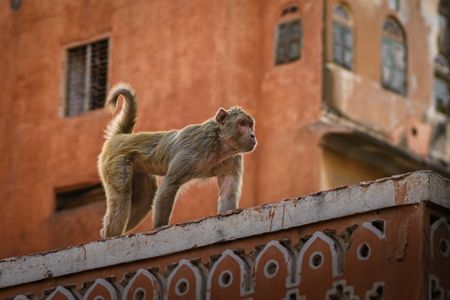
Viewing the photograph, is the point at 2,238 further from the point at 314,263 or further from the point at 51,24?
the point at 314,263

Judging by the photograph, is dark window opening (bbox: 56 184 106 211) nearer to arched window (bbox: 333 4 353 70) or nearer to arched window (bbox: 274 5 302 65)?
arched window (bbox: 274 5 302 65)

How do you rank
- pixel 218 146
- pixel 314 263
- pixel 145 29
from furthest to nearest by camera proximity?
pixel 145 29 → pixel 218 146 → pixel 314 263

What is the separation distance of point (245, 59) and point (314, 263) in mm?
11986

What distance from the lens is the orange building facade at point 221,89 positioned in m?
18.9

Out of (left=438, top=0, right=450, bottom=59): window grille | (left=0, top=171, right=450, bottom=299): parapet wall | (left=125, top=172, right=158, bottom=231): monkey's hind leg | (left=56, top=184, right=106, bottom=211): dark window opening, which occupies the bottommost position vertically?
(left=0, top=171, right=450, bottom=299): parapet wall

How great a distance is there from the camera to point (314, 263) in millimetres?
7559

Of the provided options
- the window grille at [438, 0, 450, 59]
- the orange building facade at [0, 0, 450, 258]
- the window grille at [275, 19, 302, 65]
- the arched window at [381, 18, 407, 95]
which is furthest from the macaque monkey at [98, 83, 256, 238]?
the window grille at [438, 0, 450, 59]

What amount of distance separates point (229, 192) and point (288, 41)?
31.4ft

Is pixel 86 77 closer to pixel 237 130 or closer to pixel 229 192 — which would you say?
pixel 229 192

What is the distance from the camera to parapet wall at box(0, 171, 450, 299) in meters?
7.18

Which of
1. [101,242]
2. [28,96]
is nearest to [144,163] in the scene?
[101,242]

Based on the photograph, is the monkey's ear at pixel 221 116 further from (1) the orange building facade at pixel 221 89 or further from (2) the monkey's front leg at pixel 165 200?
(1) the orange building facade at pixel 221 89

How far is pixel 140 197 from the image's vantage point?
35.2ft

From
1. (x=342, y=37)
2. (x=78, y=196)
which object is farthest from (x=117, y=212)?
(x=78, y=196)
